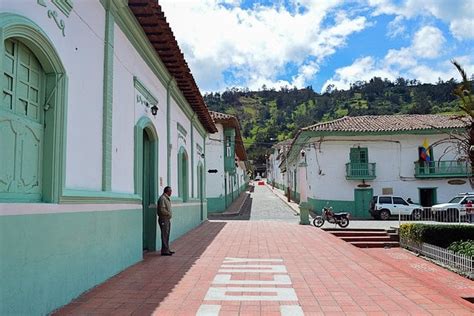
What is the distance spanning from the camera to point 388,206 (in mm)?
23422

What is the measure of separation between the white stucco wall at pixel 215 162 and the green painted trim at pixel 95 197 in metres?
20.0

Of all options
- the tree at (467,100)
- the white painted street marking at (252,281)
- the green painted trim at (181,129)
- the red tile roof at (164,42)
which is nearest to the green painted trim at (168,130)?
the red tile roof at (164,42)

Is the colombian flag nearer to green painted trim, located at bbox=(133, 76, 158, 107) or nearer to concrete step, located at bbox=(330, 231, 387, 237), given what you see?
concrete step, located at bbox=(330, 231, 387, 237)

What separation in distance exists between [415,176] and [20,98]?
25.4m

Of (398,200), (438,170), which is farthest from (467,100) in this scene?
(438,170)

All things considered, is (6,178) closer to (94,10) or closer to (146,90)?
(94,10)

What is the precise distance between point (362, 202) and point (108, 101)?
71.1 ft

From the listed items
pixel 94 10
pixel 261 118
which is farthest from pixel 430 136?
pixel 261 118

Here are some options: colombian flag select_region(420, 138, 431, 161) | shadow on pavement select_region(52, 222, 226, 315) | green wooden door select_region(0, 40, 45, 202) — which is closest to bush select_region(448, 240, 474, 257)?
shadow on pavement select_region(52, 222, 226, 315)

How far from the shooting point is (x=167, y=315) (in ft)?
16.4

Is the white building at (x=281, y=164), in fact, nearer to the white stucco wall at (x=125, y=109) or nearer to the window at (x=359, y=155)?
the window at (x=359, y=155)

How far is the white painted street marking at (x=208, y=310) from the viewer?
199 inches

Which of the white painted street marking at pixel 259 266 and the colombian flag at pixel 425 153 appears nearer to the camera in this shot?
the white painted street marking at pixel 259 266

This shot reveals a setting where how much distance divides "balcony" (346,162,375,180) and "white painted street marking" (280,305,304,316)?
21023 millimetres
